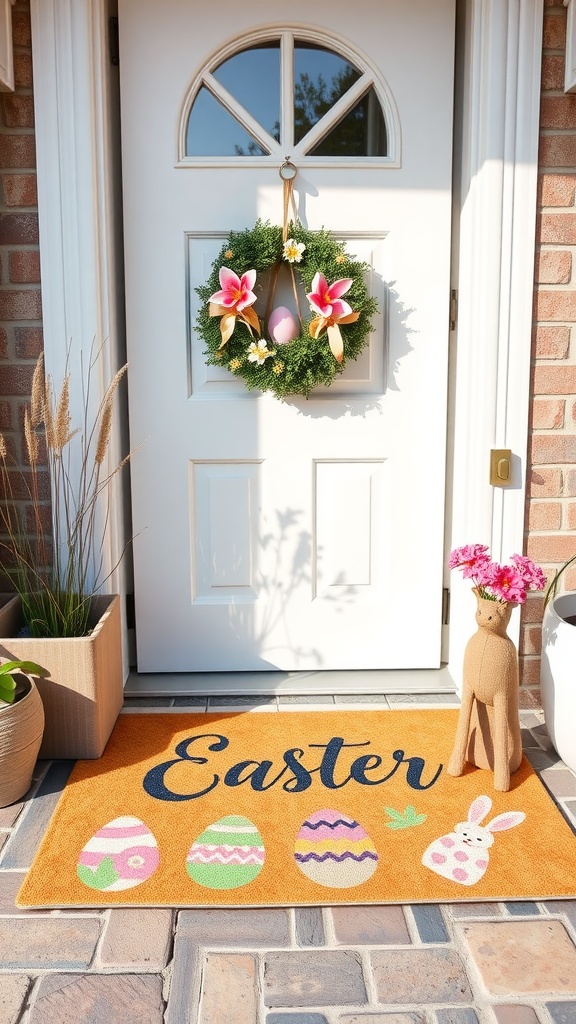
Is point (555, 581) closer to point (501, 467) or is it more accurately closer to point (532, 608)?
point (532, 608)

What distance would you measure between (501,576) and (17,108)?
71.7 inches

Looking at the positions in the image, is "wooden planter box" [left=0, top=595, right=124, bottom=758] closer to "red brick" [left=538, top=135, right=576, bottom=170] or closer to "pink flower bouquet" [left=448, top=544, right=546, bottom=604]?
"pink flower bouquet" [left=448, top=544, right=546, bottom=604]

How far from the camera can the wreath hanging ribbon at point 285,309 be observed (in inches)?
97.0

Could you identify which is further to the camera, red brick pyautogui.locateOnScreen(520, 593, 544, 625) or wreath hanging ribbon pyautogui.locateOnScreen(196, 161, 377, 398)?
red brick pyautogui.locateOnScreen(520, 593, 544, 625)

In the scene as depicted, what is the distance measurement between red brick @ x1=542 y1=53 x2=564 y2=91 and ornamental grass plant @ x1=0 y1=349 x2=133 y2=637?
1.44 metres

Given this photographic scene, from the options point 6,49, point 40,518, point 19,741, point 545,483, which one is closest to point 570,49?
point 545,483

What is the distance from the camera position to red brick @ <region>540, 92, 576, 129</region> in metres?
2.40

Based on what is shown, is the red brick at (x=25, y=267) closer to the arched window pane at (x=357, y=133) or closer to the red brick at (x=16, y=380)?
the red brick at (x=16, y=380)

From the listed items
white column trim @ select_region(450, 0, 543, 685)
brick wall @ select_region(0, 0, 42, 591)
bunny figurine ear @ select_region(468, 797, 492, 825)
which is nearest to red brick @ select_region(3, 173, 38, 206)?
brick wall @ select_region(0, 0, 42, 591)

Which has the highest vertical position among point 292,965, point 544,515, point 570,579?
point 544,515

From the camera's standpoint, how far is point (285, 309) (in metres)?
2.54

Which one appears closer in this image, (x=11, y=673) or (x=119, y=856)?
(x=119, y=856)

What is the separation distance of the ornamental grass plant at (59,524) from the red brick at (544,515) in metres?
1.22

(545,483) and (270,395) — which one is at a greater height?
(270,395)
